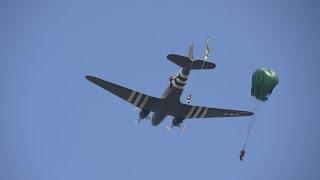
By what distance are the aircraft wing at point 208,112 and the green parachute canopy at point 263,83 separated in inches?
396

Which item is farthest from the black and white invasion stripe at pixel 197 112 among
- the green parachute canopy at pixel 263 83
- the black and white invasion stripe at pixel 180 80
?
the green parachute canopy at pixel 263 83

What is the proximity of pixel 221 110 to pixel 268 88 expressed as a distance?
11.9 meters

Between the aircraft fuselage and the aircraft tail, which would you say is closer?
the aircraft tail

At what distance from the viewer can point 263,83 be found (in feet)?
240

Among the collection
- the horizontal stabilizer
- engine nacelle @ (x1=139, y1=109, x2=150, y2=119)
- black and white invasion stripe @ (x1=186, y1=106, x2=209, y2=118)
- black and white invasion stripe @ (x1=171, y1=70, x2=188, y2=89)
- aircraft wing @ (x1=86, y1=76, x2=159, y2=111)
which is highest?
the horizontal stabilizer

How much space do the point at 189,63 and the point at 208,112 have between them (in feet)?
34.4

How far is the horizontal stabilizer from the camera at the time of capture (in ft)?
246

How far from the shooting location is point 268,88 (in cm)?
7331

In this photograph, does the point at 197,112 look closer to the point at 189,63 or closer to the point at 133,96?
the point at 133,96

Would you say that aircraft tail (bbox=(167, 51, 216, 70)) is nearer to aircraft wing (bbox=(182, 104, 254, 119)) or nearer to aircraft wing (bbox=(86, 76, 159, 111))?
aircraft wing (bbox=(86, 76, 159, 111))

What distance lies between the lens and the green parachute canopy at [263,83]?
73188 millimetres

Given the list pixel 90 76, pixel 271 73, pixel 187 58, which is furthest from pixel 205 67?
pixel 90 76

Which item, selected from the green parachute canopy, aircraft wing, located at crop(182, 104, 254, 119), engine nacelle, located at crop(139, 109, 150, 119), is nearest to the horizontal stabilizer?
the green parachute canopy

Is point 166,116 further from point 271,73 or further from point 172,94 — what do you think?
point 271,73
